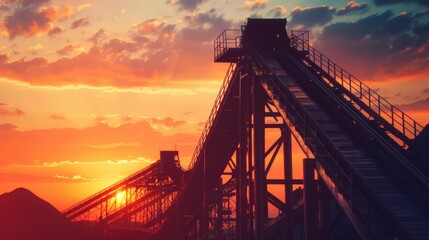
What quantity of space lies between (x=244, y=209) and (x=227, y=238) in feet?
12.7

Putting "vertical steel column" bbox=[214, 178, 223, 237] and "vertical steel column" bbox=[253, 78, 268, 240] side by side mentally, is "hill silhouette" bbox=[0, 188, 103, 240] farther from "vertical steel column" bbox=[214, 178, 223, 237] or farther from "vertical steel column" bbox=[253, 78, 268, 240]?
"vertical steel column" bbox=[253, 78, 268, 240]

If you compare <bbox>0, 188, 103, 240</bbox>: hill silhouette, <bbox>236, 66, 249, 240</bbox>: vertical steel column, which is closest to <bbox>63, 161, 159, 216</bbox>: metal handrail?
<bbox>0, 188, 103, 240</bbox>: hill silhouette

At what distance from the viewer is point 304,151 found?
22.6m

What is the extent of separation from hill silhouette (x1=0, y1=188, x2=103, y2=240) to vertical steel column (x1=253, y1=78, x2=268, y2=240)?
1245 inches

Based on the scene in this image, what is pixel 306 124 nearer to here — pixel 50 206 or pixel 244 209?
pixel 244 209

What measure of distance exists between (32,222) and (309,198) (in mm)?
40817

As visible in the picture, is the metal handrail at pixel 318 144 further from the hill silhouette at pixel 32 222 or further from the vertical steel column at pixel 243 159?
the hill silhouette at pixel 32 222

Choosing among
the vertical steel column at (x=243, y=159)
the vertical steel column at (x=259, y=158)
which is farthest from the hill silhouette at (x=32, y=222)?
the vertical steel column at (x=259, y=158)

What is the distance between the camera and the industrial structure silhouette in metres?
18.7

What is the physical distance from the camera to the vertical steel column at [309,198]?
2170cm

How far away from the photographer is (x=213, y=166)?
39344 millimetres

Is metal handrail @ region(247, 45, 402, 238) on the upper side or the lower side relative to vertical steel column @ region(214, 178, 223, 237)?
upper

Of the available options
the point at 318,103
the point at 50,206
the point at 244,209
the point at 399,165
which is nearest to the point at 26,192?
the point at 50,206

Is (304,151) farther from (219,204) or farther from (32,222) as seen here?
(32,222)
